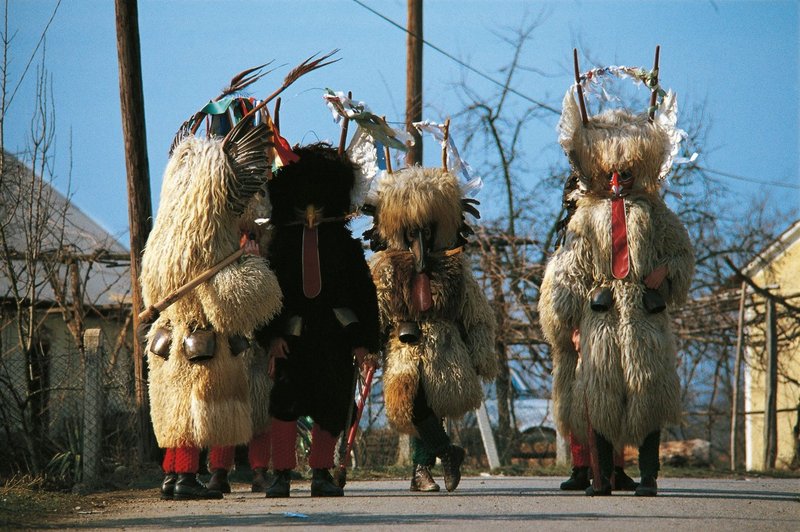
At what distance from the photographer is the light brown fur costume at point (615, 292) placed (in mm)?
7840

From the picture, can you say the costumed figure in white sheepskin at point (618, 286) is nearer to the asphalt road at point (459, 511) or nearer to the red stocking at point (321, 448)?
the asphalt road at point (459, 511)

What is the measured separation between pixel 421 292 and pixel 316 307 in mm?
819

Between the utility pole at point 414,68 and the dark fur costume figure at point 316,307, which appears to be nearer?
the dark fur costume figure at point 316,307

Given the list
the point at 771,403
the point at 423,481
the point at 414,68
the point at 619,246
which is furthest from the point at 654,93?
the point at 771,403

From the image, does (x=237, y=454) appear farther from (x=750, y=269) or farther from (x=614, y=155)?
(x=750, y=269)

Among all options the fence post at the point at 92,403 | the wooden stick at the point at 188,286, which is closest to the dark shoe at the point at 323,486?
the wooden stick at the point at 188,286

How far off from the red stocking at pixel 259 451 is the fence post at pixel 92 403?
1.53 metres

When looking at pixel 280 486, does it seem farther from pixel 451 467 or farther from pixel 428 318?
pixel 428 318

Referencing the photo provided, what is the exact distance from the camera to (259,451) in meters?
8.45

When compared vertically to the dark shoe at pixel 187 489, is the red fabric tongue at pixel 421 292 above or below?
above

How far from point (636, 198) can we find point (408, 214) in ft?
5.30

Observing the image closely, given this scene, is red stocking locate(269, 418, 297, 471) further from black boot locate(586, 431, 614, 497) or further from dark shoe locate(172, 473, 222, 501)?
black boot locate(586, 431, 614, 497)

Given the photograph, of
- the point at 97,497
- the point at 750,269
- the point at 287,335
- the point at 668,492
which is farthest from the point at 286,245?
the point at 750,269

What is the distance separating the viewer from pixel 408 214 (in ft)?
27.5
